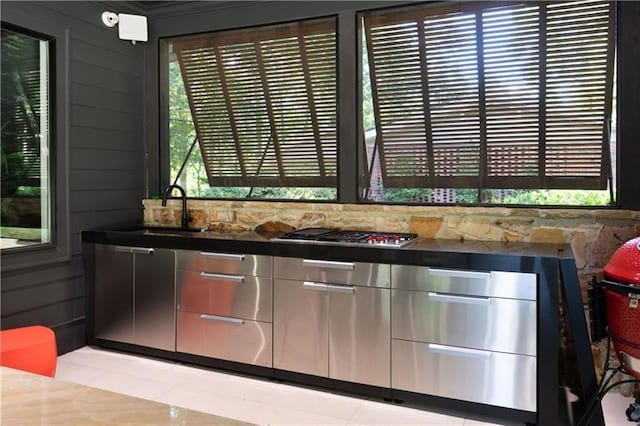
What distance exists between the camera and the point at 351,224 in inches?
142

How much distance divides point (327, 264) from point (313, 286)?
0.17 metres

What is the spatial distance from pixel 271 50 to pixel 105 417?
3.35 m

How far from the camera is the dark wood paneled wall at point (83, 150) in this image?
334 cm

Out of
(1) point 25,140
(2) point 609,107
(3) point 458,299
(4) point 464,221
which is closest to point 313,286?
(3) point 458,299

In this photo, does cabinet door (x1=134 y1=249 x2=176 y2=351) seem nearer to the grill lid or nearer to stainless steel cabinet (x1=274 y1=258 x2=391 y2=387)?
stainless steel cabinet (x1=274 y1=258 x2=391 y2=387)

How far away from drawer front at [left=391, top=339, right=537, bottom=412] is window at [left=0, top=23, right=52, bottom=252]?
2.64 m

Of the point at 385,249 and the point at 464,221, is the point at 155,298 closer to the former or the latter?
the point at 385,249

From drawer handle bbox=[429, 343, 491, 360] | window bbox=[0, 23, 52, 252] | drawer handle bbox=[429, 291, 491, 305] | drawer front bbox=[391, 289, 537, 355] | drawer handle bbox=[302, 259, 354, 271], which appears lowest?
drawer handle bbox=[429, 343, 491, 360]

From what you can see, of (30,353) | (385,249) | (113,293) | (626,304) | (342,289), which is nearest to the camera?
(626,304)

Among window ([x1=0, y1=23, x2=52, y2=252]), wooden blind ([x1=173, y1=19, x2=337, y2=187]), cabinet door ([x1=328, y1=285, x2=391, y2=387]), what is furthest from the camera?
wooden blind ([x1=173, y1=19, x2=337, y2=187])

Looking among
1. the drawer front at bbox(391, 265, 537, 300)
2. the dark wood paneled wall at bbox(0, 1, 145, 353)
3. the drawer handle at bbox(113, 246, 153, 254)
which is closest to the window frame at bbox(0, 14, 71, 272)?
the dark wood paneled wall at bbox(0, 1, 145, 353)

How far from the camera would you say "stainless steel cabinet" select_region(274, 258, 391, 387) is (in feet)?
9.28

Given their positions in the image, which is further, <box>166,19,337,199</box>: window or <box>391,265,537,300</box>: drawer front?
<box>166,19,337,199</box>: window

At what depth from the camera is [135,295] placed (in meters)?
3.54
